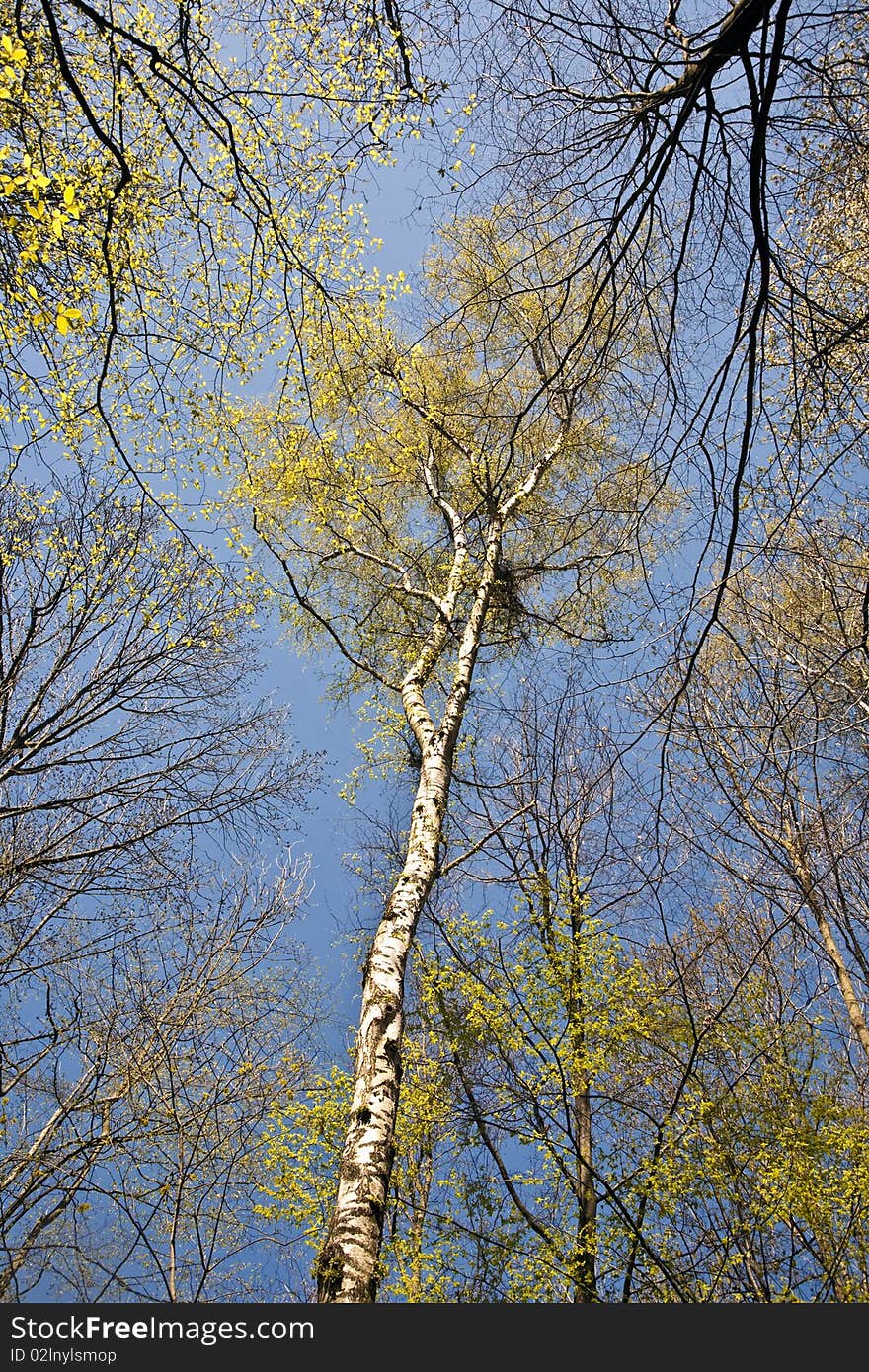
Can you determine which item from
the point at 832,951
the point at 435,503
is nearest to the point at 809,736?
the point at 832,951

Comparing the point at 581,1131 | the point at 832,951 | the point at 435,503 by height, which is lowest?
the point at 581,1131

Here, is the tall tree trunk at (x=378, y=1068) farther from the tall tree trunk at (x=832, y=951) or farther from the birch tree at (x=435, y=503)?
the tall tree trunk at (x=832, y=951)

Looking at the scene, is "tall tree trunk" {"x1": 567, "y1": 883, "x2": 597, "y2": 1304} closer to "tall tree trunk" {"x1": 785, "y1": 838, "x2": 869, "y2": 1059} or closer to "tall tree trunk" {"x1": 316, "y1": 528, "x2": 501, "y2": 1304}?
A: "tall tree trunk" {"x1": 785, "y1": 838, "x2": 869, "y2": 1059}

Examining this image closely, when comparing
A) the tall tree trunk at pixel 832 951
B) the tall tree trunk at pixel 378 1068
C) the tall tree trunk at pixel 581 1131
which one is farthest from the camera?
the tall tree trunk at pixel 832 951

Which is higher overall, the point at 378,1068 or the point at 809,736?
the point at 809,736

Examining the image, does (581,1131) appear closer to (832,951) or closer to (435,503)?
(832,951)

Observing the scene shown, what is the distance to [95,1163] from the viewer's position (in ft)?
17.0

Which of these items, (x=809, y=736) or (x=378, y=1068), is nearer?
(x=378, y=1068)

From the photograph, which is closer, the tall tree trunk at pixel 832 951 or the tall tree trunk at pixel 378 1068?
the tall tree trunk at pixel 378 1068

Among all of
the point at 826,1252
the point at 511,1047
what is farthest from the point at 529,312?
the point at 826,1252

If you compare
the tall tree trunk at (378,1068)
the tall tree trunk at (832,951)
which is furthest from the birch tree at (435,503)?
the tall tree trunk at (832,951)

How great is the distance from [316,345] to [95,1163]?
7.16 meters

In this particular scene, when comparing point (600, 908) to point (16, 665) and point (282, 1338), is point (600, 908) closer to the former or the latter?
point (282, 1338)

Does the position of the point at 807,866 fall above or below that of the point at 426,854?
above
